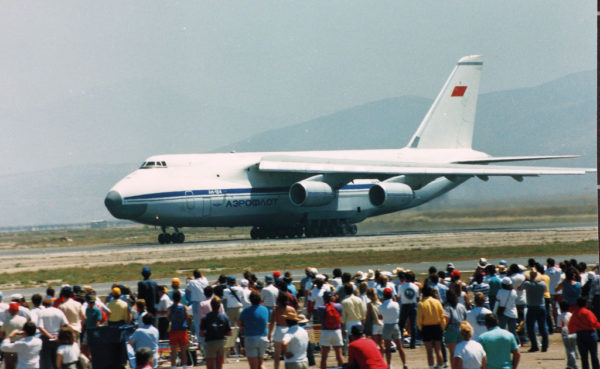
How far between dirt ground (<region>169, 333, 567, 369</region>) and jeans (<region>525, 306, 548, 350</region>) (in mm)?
226

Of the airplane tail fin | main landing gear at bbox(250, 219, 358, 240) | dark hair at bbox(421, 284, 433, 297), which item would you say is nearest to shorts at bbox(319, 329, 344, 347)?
dark hair at bbox(421, 284, 433, 297)

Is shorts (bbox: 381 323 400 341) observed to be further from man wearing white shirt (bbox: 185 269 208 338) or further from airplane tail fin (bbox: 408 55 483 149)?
airplane tail fin (bbox: 408 55 483 149)

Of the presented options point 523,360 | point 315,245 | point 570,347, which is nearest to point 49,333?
point 523,360

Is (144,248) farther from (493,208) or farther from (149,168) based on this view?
(493,208)

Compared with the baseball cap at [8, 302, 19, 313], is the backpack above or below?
below

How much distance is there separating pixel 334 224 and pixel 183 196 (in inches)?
417

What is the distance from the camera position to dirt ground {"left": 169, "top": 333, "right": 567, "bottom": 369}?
1684 centimetres

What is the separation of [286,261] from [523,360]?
21.5 metres

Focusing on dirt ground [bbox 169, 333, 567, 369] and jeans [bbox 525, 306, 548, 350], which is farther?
jeans [bbox 525, 306, 548, 350]

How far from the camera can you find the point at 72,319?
1714cm

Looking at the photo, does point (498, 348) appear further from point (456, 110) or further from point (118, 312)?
point (456, 110)

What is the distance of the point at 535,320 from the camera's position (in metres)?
18.4

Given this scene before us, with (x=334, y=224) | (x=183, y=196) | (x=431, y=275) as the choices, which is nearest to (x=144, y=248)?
(x=183, y=196)

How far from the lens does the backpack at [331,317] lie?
1595cm
